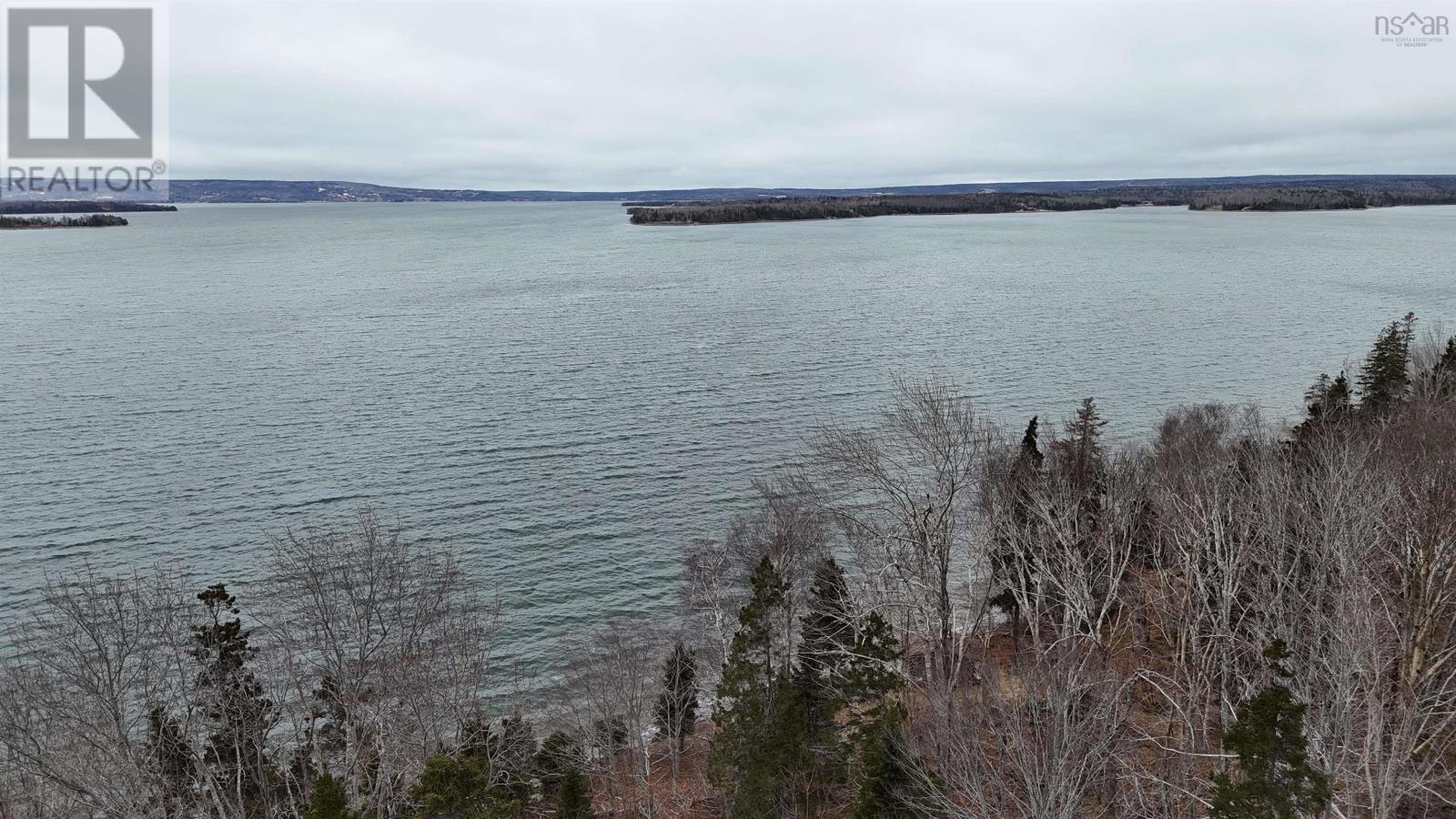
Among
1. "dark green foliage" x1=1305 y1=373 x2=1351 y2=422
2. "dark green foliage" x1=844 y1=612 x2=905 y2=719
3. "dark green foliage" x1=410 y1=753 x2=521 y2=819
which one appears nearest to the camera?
"dark green foliage" x1=410 y1=753 x2=521 y2=819

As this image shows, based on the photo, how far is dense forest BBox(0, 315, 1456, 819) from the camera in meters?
16.7

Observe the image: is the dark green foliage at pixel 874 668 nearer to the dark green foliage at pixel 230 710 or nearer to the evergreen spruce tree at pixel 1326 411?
the dark green foliage at pixel 230 710

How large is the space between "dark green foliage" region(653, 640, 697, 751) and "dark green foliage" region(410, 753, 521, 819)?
10.4 meters

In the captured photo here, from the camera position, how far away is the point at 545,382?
64875 millimetres

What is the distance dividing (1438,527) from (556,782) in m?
24.7

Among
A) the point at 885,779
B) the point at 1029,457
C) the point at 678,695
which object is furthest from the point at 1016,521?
the point at 678,695

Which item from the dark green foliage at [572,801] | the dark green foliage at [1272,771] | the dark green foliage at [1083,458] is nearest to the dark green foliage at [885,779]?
the dark green foliage at [1272,771]

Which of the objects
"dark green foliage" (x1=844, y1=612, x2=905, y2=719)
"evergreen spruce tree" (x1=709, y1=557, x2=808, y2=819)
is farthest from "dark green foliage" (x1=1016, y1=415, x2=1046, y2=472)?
"evergreen spruce tree" (x1=709, y1=557, x2=808, y2=819)

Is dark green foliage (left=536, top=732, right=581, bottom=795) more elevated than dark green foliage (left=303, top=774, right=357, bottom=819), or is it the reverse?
dark green foliage (left=303, top=774, right=357, bottom=819)

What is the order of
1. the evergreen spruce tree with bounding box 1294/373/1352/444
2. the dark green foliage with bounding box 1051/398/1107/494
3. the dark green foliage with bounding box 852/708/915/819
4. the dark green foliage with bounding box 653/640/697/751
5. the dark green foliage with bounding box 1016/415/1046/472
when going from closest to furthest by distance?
the dark green foliage with bounding box 852/708/915/819 → the dark green foliage with bounding box 653/640/697/751 → the dark green foliage with bounding box 1016/415/1046/472 → the dark green foliage with bounding box 1051/398/1107/494 → the evergreen spruce tree with bounding box 1294/373/1352/444

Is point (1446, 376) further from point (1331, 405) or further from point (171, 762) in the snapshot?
point (171, 762)

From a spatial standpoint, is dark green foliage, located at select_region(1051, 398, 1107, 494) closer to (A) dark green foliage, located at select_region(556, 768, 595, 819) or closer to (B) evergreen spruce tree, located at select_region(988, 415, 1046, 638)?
(B) evergreen spruce tree, located at select_region(988, 415, 1046, 638)

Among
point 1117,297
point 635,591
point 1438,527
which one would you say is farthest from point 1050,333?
point 1438,527

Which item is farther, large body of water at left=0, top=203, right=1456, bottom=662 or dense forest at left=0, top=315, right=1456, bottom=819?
large body of water at left=0, top=203, right=1456, bottom=662
